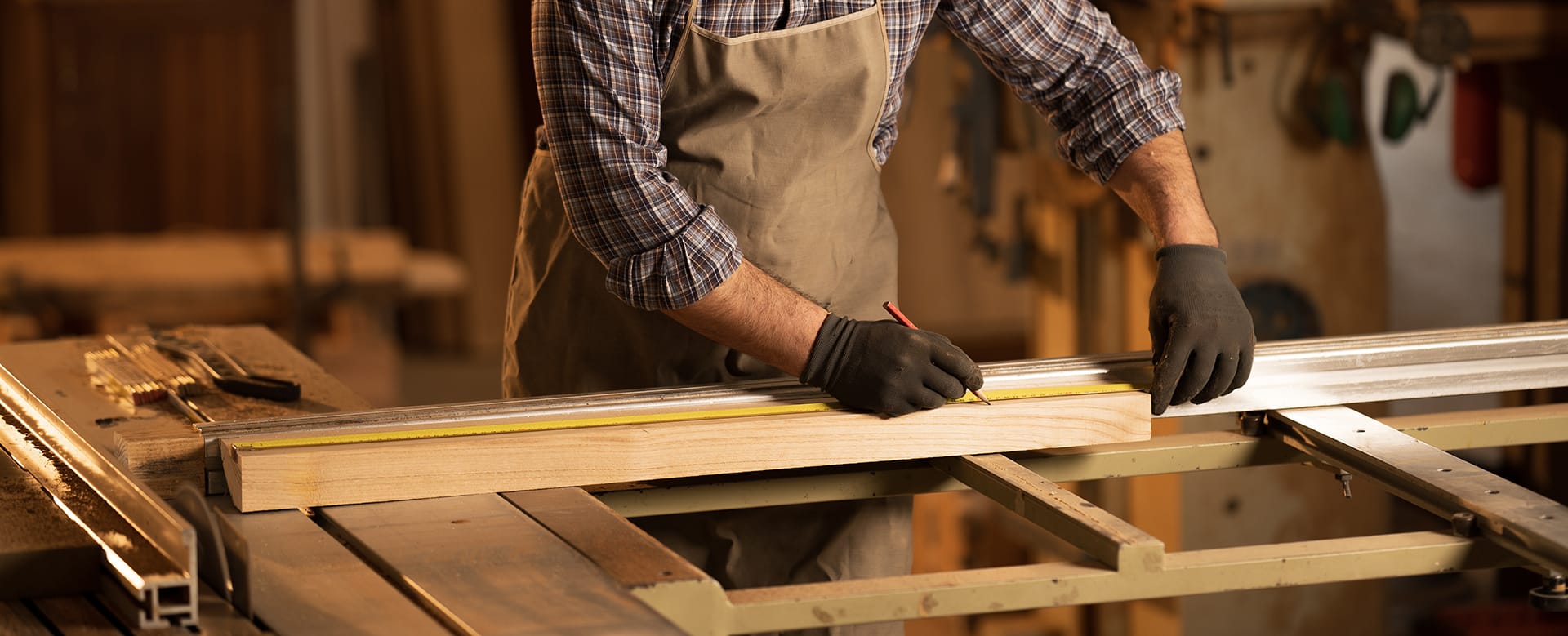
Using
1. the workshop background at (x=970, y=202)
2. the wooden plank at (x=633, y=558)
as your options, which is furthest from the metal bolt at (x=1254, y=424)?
the workshop background at (x=970, y=202)

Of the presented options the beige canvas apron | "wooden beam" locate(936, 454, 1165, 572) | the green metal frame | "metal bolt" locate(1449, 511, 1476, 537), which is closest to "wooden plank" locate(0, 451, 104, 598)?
the green metal frame

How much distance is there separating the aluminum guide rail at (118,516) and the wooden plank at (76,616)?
0.06 feet

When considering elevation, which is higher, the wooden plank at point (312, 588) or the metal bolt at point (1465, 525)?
the wooden plank at point (312, 588)

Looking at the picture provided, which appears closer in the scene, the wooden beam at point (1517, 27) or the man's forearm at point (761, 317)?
the man's forearm at point (761, 317)

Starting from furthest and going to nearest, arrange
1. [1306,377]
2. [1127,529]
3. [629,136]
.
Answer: [1306,377], [629,136], [1127,529]

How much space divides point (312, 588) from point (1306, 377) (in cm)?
114

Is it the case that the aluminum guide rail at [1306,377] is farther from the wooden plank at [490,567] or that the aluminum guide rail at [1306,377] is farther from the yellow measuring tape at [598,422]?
the wooden plank at [490,567]

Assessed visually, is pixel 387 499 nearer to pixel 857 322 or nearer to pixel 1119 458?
pixel 857 322

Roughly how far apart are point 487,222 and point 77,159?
1837 mm

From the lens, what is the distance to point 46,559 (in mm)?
1459

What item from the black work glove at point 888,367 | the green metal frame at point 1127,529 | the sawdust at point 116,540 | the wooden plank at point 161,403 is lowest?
the green metal frame at point 1127,529

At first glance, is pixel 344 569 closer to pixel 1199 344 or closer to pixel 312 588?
pixel 312 588

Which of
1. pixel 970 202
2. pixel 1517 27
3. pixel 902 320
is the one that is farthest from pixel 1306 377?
pixel 970 202

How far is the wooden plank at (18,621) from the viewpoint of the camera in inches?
53.7
